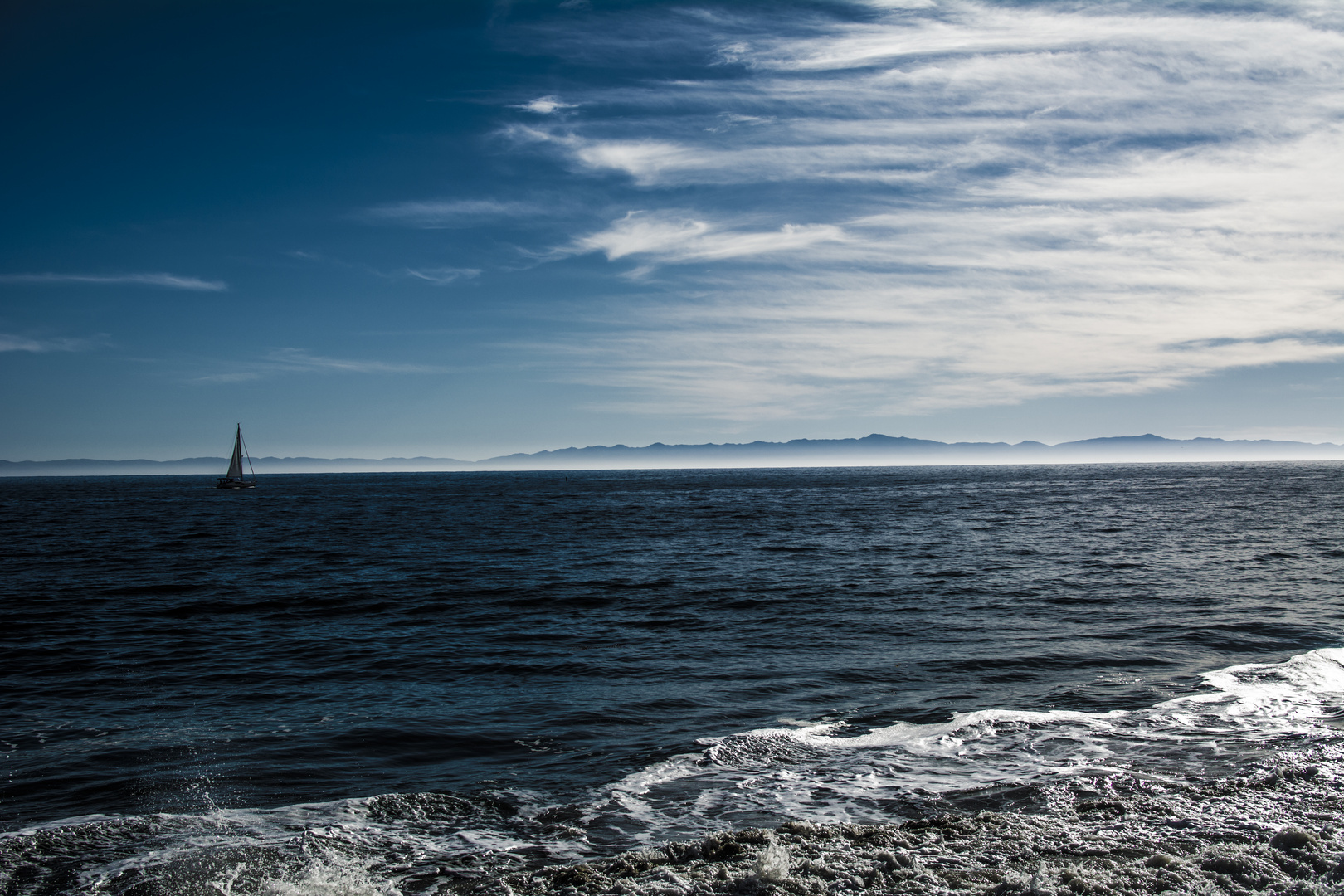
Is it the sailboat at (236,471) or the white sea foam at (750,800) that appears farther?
the sailboat at (236,471)

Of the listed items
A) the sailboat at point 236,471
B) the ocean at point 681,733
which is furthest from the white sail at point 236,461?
the ocean at point 681,733

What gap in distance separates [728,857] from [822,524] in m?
52.7

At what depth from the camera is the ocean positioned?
762cm

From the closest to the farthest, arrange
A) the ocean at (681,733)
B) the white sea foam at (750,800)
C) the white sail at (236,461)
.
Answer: the ocean at (681,733) < the white sea foam at (750,800) < the white sail at (236,461)

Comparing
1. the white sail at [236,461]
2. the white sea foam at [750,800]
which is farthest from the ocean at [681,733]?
the white sail at [236,461]

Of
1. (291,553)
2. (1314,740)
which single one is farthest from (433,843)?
(291,553)

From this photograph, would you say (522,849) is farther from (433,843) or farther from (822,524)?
(822,524)

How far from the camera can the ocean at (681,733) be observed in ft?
25.0

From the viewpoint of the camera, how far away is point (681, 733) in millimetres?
12188

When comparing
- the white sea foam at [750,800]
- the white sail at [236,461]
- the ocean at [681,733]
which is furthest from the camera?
the white sail at [236,461]

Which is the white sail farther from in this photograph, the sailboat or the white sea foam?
the white sea foam

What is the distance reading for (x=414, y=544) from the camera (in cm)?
4750

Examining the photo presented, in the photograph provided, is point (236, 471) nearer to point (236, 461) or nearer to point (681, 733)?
point (236, 461)

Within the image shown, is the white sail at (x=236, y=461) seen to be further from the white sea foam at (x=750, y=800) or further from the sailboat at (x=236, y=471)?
the white sea foam at (x=750, y=800)
